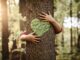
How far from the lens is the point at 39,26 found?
1871 millimetres

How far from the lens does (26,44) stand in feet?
6.31

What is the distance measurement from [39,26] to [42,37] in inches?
4.2

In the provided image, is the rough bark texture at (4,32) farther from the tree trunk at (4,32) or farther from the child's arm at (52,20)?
the child's arm at (52,20)

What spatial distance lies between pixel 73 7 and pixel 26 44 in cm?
64

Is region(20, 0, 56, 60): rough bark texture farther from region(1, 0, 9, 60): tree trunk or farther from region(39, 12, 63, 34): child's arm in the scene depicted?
region(1, 0, 9, 60): tree trunk

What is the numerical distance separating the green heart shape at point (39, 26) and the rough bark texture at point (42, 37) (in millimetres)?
32

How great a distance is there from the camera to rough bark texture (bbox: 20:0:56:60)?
72.4 inches

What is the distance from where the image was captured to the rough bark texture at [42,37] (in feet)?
6.03

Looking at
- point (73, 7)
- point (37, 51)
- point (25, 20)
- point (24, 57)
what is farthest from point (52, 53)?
point (73, 7)

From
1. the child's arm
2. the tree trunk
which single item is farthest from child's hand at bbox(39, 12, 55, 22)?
the tree trunk

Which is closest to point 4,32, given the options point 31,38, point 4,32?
point 4,32

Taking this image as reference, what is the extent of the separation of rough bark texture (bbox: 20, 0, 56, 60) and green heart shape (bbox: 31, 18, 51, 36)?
3 cm

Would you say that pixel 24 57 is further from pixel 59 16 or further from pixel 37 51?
pixel 59 16

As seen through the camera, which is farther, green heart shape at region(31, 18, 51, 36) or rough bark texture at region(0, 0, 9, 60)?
rough bark texture at region(0, 0, 9, 60)
